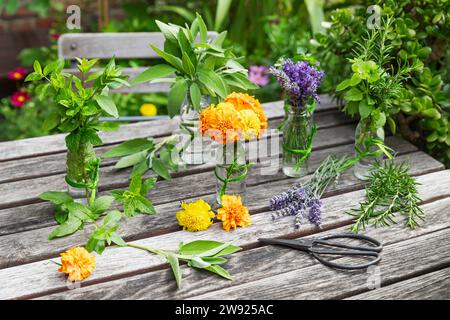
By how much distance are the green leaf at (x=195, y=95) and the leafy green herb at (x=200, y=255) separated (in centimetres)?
38

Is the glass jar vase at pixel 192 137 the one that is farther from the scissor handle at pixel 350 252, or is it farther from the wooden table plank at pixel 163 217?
the scissor handle at pixel 350 252

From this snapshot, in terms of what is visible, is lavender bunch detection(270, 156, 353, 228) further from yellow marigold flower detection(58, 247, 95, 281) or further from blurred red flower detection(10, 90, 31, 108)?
blurred red flower detection(10, 90, 31, 108)

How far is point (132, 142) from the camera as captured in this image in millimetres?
1825

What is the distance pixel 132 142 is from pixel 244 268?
603mm

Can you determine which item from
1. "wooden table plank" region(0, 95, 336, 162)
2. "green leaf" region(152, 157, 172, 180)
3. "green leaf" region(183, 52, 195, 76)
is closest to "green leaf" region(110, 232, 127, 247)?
"green leaf" region(152, 157, 172, 180)

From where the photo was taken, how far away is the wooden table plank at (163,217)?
1437 millimetres

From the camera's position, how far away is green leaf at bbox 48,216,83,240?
1479 mm

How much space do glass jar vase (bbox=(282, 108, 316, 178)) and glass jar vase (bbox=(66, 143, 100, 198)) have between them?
1.67 ft

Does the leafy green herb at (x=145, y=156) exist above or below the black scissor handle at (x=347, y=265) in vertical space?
above

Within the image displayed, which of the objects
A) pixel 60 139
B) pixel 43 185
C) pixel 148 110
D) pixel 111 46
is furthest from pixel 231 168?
pixel 148 110

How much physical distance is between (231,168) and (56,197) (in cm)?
42

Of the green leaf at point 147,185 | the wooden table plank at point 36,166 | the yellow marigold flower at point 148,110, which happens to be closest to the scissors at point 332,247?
the green leaf at point 147,185

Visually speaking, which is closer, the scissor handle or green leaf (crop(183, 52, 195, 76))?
the scissor handle
